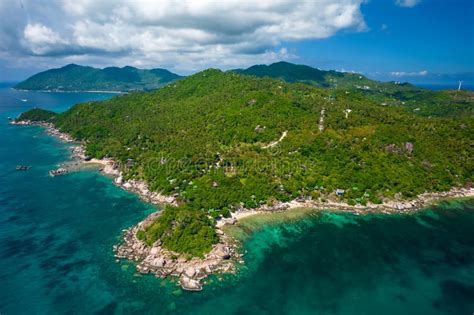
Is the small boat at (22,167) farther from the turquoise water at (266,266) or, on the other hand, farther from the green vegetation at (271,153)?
the turquoise water at (266,266)

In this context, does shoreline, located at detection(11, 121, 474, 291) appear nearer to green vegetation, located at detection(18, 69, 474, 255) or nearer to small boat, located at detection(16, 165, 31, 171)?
green vegetation, located at detection(18, 69, 474, 255)

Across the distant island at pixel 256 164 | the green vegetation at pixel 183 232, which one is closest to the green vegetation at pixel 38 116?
the distant island at pixel 256 164

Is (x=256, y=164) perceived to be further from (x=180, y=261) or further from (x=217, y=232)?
(x=180, y=261)

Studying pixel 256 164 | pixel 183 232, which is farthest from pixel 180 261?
pixel 256 164

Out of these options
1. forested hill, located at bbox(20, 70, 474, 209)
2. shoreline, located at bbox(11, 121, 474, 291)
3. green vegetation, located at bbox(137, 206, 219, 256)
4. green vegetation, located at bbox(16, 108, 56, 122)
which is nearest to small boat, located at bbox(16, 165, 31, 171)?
forested hill, located at bbox(20, 70, 474, 209)

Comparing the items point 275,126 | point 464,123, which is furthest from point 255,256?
point 464,123

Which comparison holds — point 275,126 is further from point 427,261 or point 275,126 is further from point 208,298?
point 208,298
